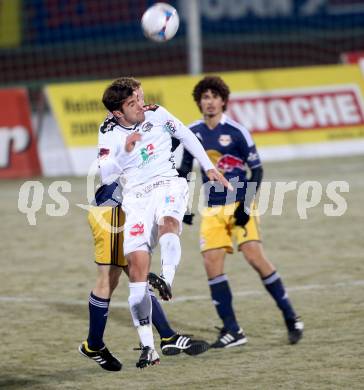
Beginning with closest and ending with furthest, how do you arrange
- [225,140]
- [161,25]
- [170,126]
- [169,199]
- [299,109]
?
[169,199], [170,126], [225,140], [161,25], [299,109]

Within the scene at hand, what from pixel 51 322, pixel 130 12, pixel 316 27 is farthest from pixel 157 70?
pixel 51 322

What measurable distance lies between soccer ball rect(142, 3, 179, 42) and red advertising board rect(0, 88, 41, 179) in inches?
323

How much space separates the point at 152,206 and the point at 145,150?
15.6 inches

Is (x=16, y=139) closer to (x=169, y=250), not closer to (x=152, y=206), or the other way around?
(x=152, y=206)

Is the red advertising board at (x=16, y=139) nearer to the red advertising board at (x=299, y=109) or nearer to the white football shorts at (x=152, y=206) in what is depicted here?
the red advertising board at (x=299, y=109)

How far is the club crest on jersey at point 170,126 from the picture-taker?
23.8 ft

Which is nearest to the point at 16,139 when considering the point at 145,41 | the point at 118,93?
the point at 118,93

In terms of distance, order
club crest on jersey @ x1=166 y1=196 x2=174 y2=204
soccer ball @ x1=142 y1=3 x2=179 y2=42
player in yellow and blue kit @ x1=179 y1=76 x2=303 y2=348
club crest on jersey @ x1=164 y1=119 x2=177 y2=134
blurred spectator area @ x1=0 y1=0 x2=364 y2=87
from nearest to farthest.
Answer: club crest on jersey @ x1=166 y1=196 x2=174 y2=204, club crest on jersey @ x1=164 y1=119 x2=177 y2=134, player in yellow and blue kit @ x1=179 y1=76 x2=303 y2=348, soccer ball @ x1=142 y1=3 x2=179 y2=42, blurred spectator area @ x1=0 y1=0 x2=364 y2=87

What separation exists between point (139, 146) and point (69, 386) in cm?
171

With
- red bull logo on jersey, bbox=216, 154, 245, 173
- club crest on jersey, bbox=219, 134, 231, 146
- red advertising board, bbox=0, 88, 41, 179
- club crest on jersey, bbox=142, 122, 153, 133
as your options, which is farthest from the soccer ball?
red advertising board, bbox=0, 88, 41, 179

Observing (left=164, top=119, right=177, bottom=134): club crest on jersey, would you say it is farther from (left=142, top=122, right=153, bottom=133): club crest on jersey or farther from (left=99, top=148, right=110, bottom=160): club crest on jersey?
(left=99, top=148, right=110, bottom=160): club crest on jersey

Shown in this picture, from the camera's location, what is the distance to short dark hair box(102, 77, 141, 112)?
693cm

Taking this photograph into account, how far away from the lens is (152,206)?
7078 mm

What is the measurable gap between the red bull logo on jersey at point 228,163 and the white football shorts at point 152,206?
3.28 ft
